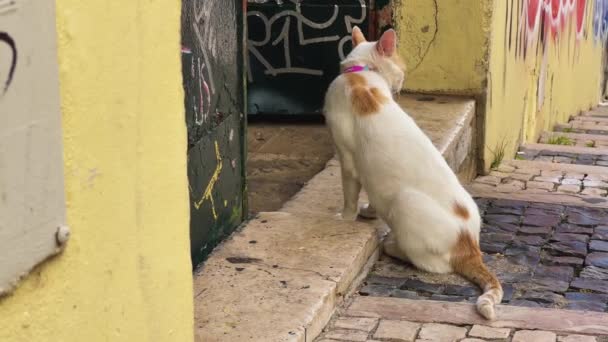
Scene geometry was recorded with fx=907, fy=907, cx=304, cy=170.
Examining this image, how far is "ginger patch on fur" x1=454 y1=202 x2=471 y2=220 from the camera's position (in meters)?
4.43

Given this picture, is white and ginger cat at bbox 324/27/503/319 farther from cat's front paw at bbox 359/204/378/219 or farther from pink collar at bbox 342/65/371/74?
cat's front paw at bbox 359/204/378/219

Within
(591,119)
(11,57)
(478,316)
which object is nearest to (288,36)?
(478,316)

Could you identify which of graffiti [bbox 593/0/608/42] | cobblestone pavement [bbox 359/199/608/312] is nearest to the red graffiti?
graffiti [bbox 593/0/608/42]

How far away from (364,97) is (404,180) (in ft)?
1.55

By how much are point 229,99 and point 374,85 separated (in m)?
0.75

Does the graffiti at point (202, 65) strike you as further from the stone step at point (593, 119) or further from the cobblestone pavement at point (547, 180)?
the stone step at point (593, 119)

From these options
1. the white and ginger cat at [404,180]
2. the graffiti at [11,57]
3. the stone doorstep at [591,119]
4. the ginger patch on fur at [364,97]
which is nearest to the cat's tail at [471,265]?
the white and ginger cat at [404,180]

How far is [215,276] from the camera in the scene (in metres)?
3.91

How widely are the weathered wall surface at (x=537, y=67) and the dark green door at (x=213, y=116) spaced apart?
9.92 feet

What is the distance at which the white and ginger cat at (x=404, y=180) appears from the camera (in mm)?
4395

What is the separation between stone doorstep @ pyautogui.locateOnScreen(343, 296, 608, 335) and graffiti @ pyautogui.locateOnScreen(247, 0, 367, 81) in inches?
155

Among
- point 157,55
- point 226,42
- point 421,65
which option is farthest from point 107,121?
point 421,65

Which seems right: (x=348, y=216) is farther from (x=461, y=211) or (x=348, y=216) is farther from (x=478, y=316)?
(x=478, y=316)

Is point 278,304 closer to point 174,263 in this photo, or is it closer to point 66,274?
point 174,263
